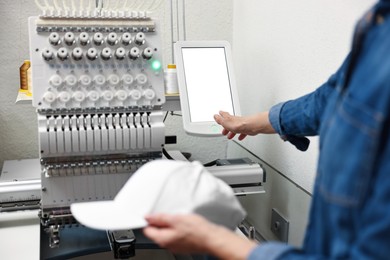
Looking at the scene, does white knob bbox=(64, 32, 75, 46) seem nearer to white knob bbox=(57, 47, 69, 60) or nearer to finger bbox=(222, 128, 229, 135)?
white knob bbox=(57, 47, 69, 60)

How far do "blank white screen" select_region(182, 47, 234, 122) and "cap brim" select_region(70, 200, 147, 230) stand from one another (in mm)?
755

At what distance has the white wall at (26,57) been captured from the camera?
2.01m

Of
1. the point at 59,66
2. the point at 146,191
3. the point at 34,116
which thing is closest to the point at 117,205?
the point at 146,191

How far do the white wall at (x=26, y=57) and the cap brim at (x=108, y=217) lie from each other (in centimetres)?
136

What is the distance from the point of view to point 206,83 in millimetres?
1622

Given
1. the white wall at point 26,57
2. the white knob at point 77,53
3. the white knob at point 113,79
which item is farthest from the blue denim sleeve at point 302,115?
the white wall at point 26,57

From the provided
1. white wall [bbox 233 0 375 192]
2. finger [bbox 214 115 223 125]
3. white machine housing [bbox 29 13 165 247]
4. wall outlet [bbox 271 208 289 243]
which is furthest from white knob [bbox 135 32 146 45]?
wall outlet [bbox 271 208 289 243]

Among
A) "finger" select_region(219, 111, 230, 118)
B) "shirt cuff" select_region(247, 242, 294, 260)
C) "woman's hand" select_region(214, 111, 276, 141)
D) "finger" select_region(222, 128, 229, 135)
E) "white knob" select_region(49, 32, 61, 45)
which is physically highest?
"white knob" select_region(49, 32, 61, 45)

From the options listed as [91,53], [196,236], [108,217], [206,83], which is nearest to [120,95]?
[91,53]

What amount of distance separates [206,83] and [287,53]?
35 cm

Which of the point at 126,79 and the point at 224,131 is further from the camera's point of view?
the point at 224,131

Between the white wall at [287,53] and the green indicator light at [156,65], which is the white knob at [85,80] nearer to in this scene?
the green indicator light at [156,65]

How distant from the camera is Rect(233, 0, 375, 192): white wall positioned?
1.43 m

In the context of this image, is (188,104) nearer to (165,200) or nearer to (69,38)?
(69,38)
